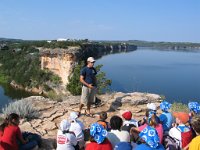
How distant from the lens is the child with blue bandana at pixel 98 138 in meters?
4.39

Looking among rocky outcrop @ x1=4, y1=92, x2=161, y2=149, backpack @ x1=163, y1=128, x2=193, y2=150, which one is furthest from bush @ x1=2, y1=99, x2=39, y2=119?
backpack @ x1=163, y1=128, x2=193, y2=150

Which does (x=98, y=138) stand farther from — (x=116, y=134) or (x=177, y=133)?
(x=177, y=133)

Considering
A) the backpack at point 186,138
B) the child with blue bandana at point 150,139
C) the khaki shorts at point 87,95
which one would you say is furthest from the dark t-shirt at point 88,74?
the child with blue bandana at point 150,139

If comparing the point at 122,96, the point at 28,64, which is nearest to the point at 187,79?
the point at 28,64

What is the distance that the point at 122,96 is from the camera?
1000 centimetres

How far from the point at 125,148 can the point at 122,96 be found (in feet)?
17.9

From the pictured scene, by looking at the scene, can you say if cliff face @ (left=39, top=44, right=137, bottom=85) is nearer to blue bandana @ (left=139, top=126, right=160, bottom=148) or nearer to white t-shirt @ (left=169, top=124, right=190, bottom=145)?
white t-shirt @ (left=169, top=124, right=190, bottom=145)

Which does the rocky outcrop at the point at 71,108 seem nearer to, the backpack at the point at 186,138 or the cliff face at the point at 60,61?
the backpack at the point at 186,138

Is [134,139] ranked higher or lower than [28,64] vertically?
higher

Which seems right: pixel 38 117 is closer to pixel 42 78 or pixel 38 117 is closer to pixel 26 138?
pixel 26 138

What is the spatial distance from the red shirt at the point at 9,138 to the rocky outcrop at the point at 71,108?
4.62 ft

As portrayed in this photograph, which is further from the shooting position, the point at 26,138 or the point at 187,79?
the point at 187,79

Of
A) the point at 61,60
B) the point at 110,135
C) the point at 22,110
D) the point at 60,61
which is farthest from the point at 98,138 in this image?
the point at 60,61

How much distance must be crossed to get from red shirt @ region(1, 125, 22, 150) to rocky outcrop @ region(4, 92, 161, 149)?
141cm
